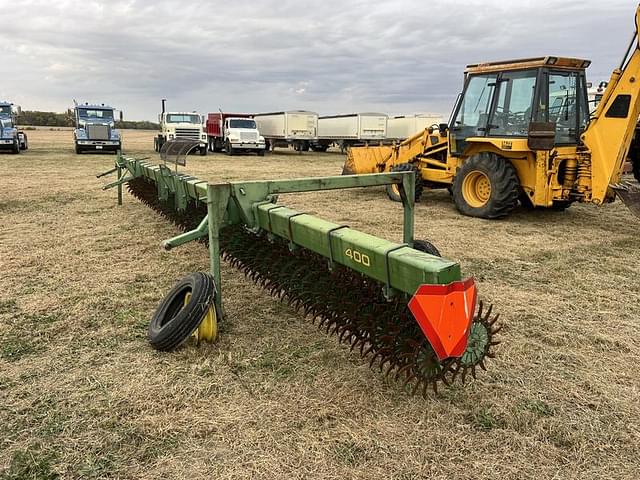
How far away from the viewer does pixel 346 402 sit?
8.15 feet

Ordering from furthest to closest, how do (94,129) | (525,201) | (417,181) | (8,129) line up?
(94,129) → (8,129) → (417,181) → (525,201)

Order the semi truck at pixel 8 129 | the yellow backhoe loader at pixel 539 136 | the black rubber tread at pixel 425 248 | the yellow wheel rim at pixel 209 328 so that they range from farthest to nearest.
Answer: the semi truck at pixel 8 129, the yellow backhoe loader at pixel 539 136, the black rubber tread at pixel 425 248, the yellow wheel rim at pixel 209 328

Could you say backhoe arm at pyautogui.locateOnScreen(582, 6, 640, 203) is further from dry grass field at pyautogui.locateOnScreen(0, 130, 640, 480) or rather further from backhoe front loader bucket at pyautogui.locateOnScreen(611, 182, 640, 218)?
dry grass field at pyautogui.locateOnScreen(0, 130, 640, 480)

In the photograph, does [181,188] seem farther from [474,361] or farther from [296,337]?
[474,361]

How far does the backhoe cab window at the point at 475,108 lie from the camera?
24.0 feet

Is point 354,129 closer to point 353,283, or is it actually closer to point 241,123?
point 241,123

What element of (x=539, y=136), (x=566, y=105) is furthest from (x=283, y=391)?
(x=566, y=105)

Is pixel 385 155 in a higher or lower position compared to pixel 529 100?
lower

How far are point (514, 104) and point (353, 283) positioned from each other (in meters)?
5.34

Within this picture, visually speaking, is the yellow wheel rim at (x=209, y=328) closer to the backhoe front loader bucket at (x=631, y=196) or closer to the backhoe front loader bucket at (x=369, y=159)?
the backhoe front loader bucket at (x=631, y=196)

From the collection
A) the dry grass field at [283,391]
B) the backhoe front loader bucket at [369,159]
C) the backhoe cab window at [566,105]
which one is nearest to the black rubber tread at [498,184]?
the backhoe cab window at [566,105]

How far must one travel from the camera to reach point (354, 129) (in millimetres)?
24766

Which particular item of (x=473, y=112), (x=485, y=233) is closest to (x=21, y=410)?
(x=485, y=233)

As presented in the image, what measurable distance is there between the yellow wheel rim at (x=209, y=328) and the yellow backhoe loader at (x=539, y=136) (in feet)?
16.3
